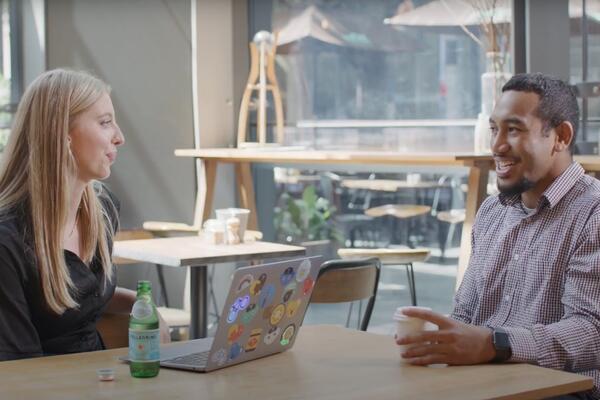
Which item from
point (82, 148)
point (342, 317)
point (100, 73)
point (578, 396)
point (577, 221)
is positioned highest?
point (100, 73)

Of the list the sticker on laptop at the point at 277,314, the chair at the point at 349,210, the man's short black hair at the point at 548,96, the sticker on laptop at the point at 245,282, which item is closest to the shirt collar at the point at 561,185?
the man's short black hair at the point at 548,96

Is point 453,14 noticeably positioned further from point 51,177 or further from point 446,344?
point 446,344

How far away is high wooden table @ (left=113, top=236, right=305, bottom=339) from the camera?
15.2ft

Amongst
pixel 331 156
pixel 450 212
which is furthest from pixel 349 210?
pixel 331 156

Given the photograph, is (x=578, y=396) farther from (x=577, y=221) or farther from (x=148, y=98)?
(x=148, y=98)

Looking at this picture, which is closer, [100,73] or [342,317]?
[342,317]

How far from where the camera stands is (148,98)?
6883 millimetres

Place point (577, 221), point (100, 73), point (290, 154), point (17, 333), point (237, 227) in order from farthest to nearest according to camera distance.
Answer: point (100, 73) → point (290, 154) → point (237, 227) → point (577, 221) → point (17, 333)

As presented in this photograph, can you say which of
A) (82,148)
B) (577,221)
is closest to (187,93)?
(82,148)

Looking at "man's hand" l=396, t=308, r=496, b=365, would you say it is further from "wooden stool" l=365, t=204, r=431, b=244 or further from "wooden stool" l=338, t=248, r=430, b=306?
"wooden stool" l=365, t=204, r=431, b=244

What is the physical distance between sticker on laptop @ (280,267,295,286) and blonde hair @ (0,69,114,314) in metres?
0.61

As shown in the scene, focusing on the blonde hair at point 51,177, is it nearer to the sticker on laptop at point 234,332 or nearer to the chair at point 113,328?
the chair at point 113,328

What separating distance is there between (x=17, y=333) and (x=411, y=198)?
3.66 metres

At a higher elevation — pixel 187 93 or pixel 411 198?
pixel 187 93
